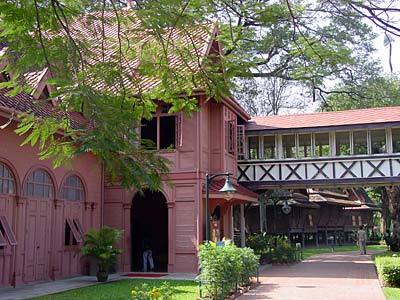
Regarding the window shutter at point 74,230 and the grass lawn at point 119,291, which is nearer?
the grass lawn at point 119,291

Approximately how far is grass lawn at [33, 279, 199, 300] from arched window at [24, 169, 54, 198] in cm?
329

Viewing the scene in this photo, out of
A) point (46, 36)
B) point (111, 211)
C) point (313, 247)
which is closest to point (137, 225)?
point (111, 211)

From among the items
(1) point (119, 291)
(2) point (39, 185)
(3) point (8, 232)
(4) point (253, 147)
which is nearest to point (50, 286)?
(3) point (8, 232)

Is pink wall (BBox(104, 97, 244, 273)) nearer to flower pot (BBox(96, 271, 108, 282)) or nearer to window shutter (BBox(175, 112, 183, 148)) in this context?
window shutter (BBox(175, 112, 183, 148))

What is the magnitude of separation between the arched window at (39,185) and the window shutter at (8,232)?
1217 mm

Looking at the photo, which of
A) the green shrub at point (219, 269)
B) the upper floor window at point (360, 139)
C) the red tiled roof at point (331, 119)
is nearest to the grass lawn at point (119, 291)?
the green shrub at point (219, 269)

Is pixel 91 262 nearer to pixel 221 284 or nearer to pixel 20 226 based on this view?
pixel 20 226

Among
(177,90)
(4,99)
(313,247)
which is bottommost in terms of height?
(313,247)

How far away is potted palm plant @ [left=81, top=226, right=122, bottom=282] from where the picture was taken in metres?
16.4

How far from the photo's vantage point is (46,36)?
7.06m

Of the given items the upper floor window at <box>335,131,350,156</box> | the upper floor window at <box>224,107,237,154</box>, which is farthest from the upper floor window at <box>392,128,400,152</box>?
the upper floor window at <box>224,107,237,154</box>

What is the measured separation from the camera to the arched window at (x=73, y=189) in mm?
17719

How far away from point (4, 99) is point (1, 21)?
7.99 m

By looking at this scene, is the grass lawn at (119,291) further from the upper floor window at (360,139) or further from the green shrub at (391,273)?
the upper floor window at (360,139)
